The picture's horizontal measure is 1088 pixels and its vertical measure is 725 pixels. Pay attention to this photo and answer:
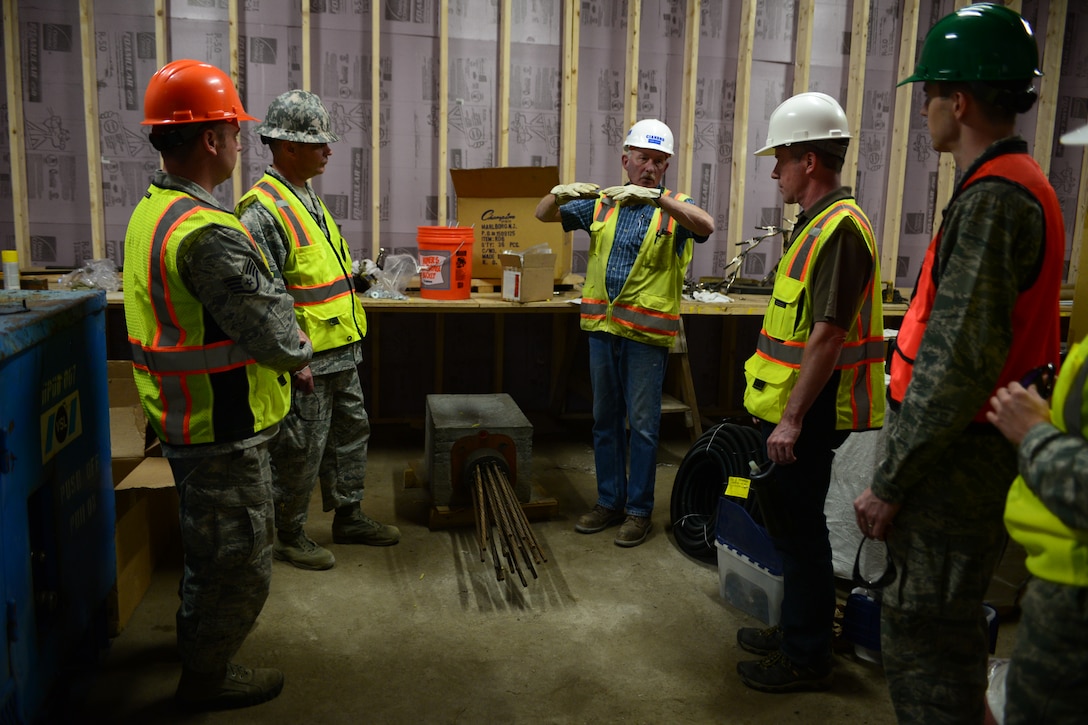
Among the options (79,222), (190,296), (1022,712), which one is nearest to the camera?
(1022,712)

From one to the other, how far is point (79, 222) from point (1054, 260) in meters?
5.04

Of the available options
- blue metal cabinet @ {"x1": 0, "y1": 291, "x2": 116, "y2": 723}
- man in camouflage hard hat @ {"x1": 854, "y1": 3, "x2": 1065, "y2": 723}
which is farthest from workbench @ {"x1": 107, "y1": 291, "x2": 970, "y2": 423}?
man in camouflage hard hat @ {"x1": 854, "y1": 3, "x2": 1065, "y2": 723}

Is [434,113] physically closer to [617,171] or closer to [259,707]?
[617,171]

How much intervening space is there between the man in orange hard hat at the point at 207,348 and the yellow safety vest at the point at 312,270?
81cm

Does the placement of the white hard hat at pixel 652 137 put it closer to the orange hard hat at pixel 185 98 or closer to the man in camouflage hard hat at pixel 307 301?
the man in camouflage hard hat at pixel 307 301

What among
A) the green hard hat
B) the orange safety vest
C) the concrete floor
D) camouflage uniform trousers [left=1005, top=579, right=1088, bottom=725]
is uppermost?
the green hard hat

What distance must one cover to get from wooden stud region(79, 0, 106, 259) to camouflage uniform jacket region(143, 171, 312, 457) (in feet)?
9.81

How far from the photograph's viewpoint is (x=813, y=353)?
7.55 ft

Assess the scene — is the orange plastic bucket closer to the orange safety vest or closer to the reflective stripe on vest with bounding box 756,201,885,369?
the reflective stripe on vest with bounding box 756,201,885,369

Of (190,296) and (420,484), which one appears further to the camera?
(420,484)

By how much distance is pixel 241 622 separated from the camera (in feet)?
7.57

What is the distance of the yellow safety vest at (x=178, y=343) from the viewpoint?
6.68 feet

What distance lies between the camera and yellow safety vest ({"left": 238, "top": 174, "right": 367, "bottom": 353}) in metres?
3.07

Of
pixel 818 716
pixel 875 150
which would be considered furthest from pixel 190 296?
pixel 875 150
